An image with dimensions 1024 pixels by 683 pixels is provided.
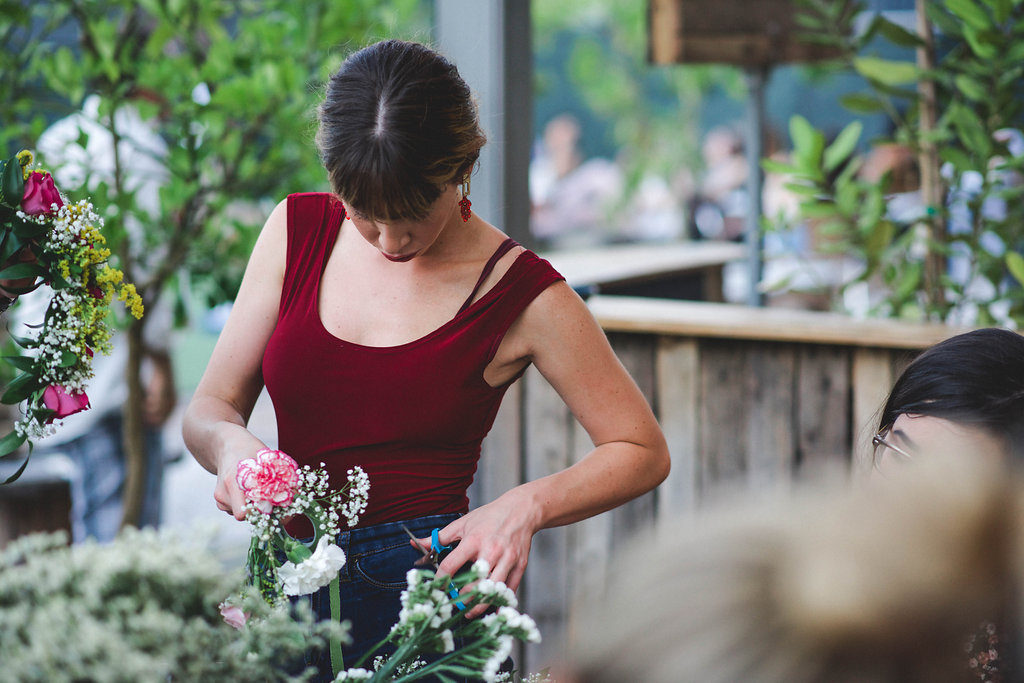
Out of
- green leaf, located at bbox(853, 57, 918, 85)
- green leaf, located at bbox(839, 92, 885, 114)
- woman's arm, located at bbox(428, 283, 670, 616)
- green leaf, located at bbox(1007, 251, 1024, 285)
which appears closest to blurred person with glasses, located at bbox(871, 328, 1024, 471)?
woman's arm, located at bbox(428, 283, 670, 616)

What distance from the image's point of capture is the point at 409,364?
4.09 ft

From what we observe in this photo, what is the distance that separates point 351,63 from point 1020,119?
227 centimetres

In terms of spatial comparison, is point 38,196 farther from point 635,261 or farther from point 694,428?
point 635,261

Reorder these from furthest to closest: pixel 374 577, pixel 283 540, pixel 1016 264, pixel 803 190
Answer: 1. pixel 803 190
2. pixel 1016 264
3. pixel 374 577
4. pixel 283 540

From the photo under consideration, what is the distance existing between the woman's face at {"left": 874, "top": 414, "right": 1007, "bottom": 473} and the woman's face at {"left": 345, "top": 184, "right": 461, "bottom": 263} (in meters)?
0.57

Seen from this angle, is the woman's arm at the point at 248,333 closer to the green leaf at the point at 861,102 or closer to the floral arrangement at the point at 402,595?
the floral arrangement at the point at 402,595

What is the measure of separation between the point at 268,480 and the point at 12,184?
1.30 feet

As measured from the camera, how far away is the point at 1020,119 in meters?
2.71

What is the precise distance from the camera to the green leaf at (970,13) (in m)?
2.13

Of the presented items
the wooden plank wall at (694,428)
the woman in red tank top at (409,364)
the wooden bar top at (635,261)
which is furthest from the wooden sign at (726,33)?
the woman in red tank top at (409,364)

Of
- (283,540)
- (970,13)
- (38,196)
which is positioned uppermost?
(970,13)

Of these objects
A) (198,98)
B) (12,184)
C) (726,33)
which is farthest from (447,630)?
(726,33)

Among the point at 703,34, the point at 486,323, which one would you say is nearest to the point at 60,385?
the point at 486,323

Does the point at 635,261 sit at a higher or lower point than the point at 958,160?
lower
